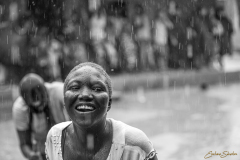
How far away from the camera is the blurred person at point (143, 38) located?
47.1 ft

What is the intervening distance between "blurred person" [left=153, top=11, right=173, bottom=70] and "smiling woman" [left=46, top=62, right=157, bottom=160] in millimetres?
13142

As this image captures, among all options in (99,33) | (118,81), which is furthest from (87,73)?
(99,33)

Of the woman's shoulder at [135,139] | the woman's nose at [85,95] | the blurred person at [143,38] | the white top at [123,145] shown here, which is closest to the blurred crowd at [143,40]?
the blurred person at [143,38]

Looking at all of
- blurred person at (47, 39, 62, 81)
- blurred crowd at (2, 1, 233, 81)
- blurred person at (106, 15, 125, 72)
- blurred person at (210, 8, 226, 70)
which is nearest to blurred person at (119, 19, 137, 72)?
blurred crowd at (2, 1, 233, 81)

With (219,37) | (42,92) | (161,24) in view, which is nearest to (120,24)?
(161,24)

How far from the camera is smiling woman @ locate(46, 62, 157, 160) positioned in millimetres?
1688

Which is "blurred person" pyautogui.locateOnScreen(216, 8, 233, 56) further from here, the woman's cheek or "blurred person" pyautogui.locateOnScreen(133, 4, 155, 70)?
the woman's cheek

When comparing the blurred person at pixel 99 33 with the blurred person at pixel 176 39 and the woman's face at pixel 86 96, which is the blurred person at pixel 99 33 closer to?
the blurred person at pixel 176 39

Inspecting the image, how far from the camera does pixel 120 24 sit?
14281 mm

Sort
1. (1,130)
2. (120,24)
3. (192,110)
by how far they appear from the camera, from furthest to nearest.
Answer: (120,24) < (192,110) < (1,130)

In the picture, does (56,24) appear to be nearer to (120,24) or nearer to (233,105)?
(120,24)

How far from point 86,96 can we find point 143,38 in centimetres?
1326

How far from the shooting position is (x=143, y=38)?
14.7 m

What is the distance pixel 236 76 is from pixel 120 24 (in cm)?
561
